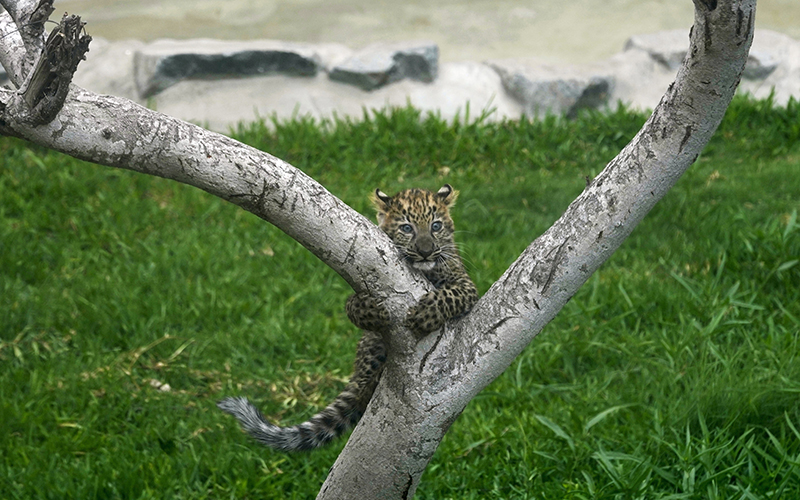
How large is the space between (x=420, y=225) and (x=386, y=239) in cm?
95

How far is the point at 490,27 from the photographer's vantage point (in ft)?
41.4

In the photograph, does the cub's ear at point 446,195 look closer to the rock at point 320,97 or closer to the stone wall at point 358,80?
the rock at point 320,97

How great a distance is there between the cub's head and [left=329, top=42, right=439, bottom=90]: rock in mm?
6309

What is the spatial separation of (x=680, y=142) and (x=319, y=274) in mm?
4294

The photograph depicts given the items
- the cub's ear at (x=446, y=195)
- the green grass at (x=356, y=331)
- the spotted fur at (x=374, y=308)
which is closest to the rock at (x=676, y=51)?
the green grass at (x=356, y=331)

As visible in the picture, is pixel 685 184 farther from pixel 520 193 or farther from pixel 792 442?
pixel 792 442

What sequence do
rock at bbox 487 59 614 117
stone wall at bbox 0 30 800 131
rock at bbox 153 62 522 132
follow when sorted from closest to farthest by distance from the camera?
1. rock at bbox 153 62 522 132
2. stone wall at bbox 0 30 800 131
3. rock at bbox 487 59 614 117

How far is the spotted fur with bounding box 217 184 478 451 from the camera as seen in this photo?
2.94 meters

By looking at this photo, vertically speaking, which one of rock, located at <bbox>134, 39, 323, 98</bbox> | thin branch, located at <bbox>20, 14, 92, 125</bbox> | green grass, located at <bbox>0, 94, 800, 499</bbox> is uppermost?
thin branch, located at <bbox>20, 14, 92, 125</bbox>

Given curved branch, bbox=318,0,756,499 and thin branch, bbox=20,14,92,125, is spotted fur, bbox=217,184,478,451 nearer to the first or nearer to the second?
curved branch, bbox=318,0,756,499

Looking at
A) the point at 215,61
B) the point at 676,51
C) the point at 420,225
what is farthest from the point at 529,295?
the point at 676,51

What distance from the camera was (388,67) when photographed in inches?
396

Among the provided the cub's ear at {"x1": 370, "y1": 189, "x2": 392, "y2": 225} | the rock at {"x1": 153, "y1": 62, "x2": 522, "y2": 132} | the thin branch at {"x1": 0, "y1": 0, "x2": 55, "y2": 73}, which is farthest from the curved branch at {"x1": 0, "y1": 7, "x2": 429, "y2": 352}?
the rock at {"x1": 153, "y1": 62, "x2": 522, "y2": 132}

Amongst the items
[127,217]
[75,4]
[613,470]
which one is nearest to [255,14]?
[75,4]
